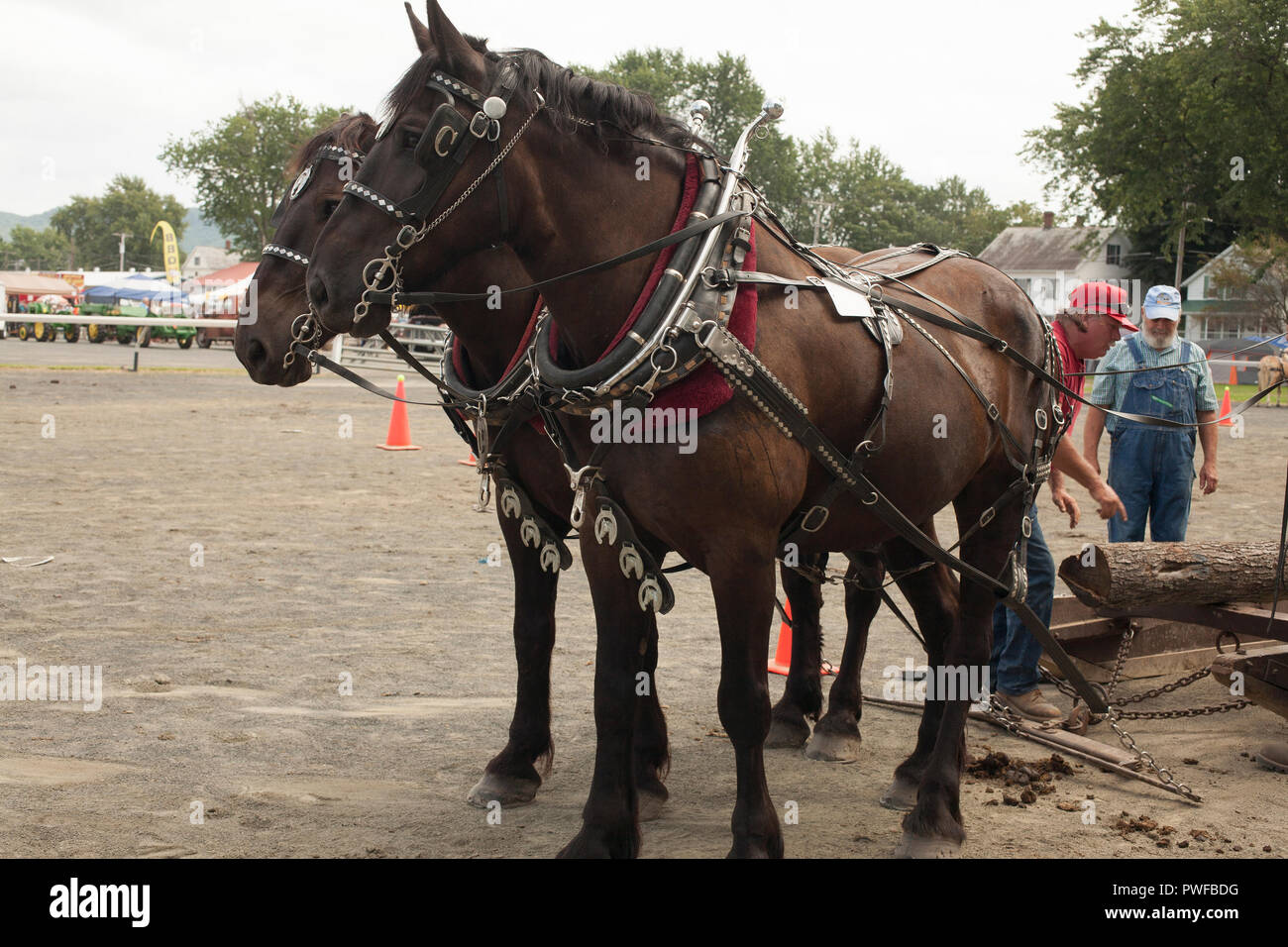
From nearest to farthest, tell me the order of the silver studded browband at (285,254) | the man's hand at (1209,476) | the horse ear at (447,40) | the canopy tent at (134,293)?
1. the horse ear at (447,40)
2. the silver studded browband at (285,254)
3. the man's hand at (1209,476)
4. the canopy tent at (134,293)

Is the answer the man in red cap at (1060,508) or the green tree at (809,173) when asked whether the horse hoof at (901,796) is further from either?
the green tree at (809,173)

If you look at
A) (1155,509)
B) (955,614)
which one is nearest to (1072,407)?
(955,614)

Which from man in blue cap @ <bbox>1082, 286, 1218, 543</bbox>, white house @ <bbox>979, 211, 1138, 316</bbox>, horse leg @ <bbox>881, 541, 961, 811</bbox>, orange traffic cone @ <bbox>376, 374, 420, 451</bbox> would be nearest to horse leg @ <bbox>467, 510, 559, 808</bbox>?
horse leg @ <bbox>881, 541, 961, 811</bbox>

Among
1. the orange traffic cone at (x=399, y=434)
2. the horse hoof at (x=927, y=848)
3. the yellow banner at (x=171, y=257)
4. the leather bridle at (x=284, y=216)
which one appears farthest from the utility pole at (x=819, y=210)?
the horse hoof at (x=927, y=848)

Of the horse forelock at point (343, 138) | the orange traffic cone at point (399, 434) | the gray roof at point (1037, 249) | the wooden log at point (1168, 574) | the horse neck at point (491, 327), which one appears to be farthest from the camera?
the gray roof at point (1037, 249)

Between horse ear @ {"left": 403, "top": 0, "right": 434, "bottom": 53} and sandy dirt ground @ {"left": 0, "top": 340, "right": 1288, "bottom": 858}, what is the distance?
8.57 ft

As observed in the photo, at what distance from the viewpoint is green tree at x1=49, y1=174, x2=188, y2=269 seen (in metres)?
124

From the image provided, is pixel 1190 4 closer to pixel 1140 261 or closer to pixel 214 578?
pixel 1140 261

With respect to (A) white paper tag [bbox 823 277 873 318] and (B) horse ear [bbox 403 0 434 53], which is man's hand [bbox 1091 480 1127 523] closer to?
(A) white paper tag [bbox 823 277 873 318]

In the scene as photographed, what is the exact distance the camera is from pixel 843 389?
365 cm

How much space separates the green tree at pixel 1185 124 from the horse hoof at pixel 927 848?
37246 millimetres

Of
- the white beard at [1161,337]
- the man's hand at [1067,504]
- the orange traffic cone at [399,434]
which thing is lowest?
the man's hand at [1067,504]

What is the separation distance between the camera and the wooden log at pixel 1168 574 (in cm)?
503
